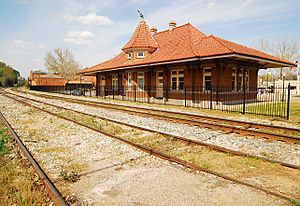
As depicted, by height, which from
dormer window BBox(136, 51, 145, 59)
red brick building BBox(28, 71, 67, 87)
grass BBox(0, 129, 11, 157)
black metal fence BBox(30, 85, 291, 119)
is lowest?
grass BBox(0, 129, 11, 157)

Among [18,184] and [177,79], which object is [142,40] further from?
[18,184]

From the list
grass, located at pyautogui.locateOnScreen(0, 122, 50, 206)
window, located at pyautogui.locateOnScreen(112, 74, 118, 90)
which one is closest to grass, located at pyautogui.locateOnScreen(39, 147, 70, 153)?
grass, located at pyautogui.locateOnScreen(0, 122, 50, 206)

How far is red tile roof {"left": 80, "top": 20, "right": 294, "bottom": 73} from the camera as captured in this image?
1731cm

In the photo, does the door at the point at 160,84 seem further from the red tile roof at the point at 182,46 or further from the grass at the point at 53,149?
the grass at the point at 53,149

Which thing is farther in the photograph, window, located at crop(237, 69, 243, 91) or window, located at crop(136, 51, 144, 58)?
window, located at crop(136, 51, 144, 58)

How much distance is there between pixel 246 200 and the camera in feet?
11.8

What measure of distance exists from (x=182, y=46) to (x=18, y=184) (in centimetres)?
1948

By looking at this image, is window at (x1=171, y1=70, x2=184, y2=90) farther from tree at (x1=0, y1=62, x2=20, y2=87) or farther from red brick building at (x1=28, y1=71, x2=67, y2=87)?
tree at (x1=0, y1=62, x2=20, y2=87)

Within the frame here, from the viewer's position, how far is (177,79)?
20.9 m

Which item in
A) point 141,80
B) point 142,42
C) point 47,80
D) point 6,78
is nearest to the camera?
point 141,80

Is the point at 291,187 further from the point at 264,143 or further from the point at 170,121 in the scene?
the point at 170,121

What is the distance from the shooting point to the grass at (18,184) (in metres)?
3.55

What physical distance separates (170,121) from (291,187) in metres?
7.36

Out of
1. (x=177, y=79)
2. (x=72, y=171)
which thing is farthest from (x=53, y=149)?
(x=177, y=79)
